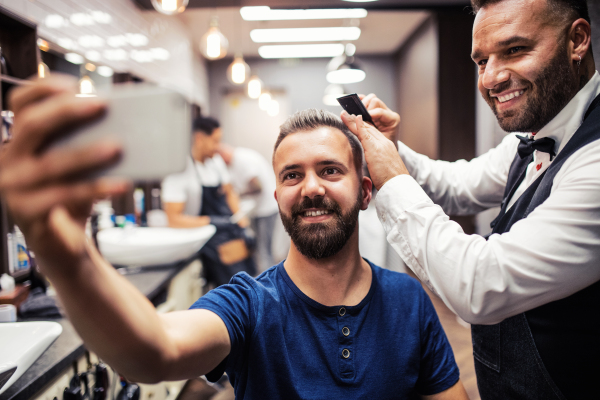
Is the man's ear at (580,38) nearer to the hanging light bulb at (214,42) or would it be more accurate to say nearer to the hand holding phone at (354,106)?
the hand holding phone at (354,106)

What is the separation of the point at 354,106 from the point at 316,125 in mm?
147

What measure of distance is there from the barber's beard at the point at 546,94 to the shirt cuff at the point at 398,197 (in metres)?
0.45

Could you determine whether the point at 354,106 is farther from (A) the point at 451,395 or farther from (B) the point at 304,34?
(B) the point at 304,34

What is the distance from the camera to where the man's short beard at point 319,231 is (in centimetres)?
→ 123

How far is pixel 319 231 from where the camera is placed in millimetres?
1225

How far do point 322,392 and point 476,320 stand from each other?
1.52 feet

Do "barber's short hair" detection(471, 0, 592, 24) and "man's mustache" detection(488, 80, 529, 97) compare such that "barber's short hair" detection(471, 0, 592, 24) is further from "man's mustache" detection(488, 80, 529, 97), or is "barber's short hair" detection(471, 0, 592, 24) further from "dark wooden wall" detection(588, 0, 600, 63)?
"dark wooden wall" detection(588, 0, 600, 63)

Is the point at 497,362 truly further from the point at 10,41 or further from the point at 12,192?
the point at 10,41

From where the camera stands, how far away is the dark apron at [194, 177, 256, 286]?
125 inches

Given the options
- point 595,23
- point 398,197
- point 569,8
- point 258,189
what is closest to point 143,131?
point 398,197

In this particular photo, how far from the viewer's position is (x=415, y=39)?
6582 mm

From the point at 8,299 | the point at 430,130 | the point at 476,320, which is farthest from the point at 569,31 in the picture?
the point at 430,130

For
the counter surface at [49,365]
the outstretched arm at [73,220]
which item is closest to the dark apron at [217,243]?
the counter surface at [49,365]

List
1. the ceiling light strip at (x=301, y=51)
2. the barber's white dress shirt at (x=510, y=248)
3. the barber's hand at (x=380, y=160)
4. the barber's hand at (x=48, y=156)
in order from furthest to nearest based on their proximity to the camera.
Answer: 1. the ceiling light strip at (x=301, y=51)
2. the barber's hand at (x=380, y=160)
3. the barber's white dress shirt at (x=510, y=248)
4. the barber's hand at (x=48, y=156)
